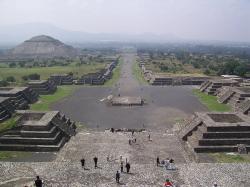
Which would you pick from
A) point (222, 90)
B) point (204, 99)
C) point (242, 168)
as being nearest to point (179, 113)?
point (204, 99)

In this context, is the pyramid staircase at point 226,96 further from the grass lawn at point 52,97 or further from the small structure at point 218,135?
the grass lawn at point 52,97

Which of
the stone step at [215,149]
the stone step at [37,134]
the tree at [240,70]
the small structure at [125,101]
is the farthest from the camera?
the tree at [240,70]

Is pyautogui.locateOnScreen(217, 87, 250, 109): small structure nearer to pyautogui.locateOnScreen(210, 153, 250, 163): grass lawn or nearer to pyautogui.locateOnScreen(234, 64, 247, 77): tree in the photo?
pyautogui.locateOnScreen(210, 153, 250, 163): grass lawn

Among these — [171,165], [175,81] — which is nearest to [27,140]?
[171,165]

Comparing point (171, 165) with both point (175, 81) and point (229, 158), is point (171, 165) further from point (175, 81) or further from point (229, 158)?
point (175, 81)

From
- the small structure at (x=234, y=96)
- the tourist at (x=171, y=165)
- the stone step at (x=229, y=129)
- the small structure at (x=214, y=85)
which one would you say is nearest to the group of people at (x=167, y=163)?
the tourist at (x=171, y=165)

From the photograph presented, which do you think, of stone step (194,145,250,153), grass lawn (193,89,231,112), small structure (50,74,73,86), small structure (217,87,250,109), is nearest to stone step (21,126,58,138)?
stone step (194,145,250,153)

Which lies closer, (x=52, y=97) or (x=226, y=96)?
(x=226, y=96)

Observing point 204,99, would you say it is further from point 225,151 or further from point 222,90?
point 225,151
